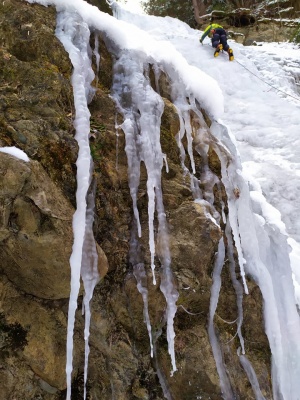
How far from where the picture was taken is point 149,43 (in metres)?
4.10

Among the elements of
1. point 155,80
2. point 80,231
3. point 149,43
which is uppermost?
point 149,43

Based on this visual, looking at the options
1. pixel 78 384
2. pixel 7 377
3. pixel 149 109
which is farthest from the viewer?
pixel 149 109

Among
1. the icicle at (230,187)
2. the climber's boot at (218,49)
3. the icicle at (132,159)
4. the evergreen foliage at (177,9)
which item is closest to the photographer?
the icicle at (132,159)

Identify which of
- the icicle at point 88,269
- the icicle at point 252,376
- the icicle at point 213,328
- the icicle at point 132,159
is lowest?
the icicle at point 252,376

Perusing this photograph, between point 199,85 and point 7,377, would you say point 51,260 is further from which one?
point 199,85

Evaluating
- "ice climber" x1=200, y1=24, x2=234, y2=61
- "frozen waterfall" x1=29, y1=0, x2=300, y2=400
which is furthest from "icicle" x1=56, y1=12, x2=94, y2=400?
"ice climber" x1=200, y1=24, x2=234, y2=61

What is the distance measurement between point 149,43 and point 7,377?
361cm

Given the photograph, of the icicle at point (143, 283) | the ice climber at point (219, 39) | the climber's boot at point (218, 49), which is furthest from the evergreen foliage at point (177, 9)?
the icicle at point (143, 283)

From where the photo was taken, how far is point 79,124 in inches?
110

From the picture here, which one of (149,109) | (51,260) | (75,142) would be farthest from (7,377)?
(149,109)

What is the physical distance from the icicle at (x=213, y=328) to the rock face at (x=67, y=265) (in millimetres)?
49

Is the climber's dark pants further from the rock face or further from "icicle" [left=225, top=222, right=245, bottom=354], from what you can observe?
"icicle" [left=225, top=222, right=245, bottom=354]

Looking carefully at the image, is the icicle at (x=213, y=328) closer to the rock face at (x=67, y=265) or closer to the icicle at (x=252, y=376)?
the rock face at (x=67, y=265)

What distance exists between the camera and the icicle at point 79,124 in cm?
218
